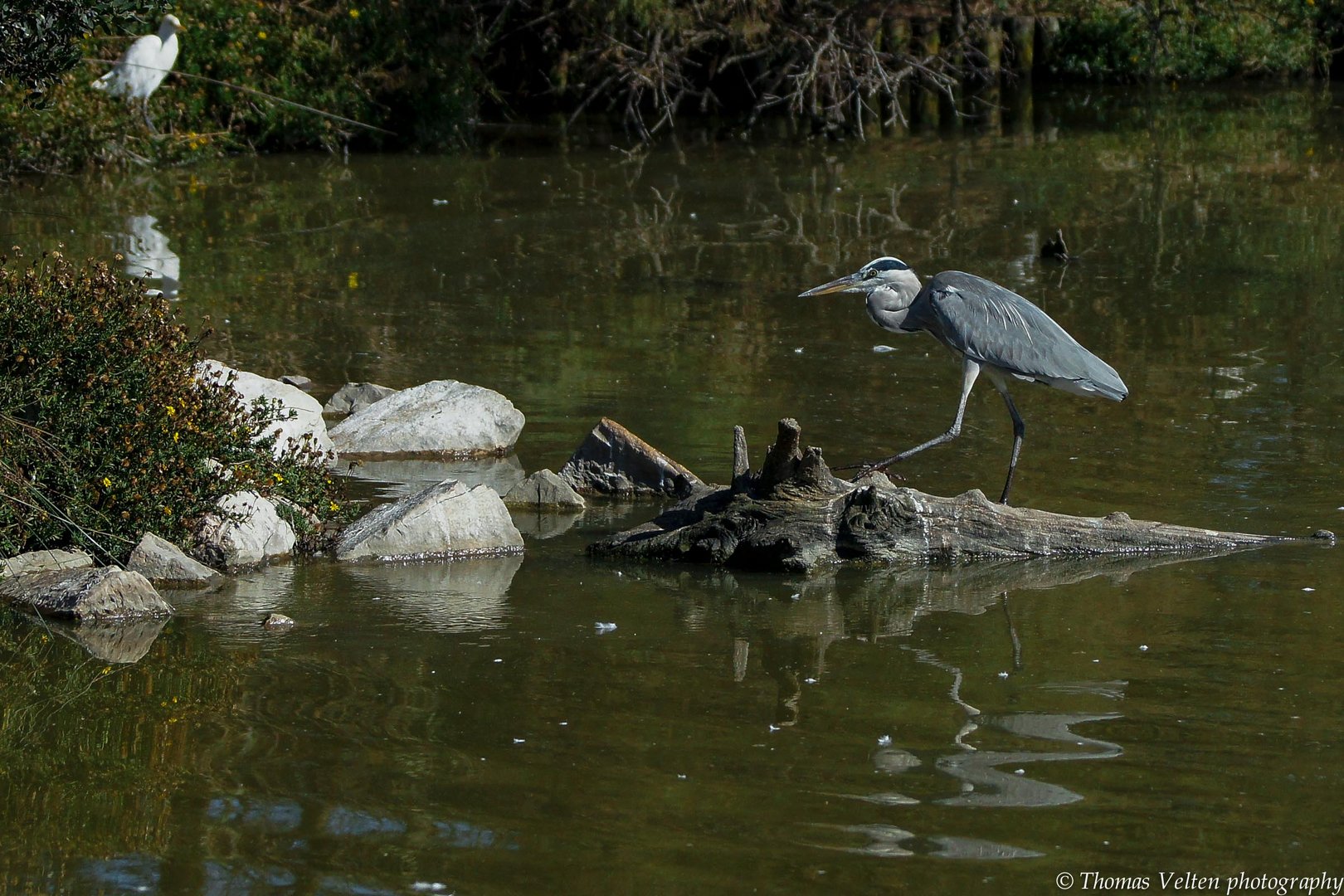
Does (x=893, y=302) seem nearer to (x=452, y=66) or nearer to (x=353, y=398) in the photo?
(x=353, y=398)

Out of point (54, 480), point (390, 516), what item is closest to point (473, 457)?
point (390, 516)

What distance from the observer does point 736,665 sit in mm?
5840

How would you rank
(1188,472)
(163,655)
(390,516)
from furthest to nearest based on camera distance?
(1188,472)
(390,516)
(163,655)

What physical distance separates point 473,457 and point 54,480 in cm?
268

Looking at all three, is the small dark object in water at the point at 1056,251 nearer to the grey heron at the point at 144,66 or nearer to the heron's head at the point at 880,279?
the heron's head at the point at 880,279

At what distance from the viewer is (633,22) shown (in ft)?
68.1

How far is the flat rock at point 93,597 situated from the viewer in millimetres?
6188

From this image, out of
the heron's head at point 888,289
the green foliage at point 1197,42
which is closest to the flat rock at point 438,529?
the heron's head at point 888,289

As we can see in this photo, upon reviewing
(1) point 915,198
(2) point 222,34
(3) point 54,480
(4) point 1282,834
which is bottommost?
(4) point 1282,834

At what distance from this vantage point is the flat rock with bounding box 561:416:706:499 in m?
8.12

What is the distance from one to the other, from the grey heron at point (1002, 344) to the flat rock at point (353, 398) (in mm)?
3031

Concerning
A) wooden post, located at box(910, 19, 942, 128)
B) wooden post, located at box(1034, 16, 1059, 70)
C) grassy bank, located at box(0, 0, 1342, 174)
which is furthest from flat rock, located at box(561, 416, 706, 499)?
wooden post, located at box(1034, 16, 1059, 70)

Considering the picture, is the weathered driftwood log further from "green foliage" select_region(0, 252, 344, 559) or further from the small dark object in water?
the small dark object in water

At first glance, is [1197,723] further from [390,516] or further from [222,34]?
[222,34]
